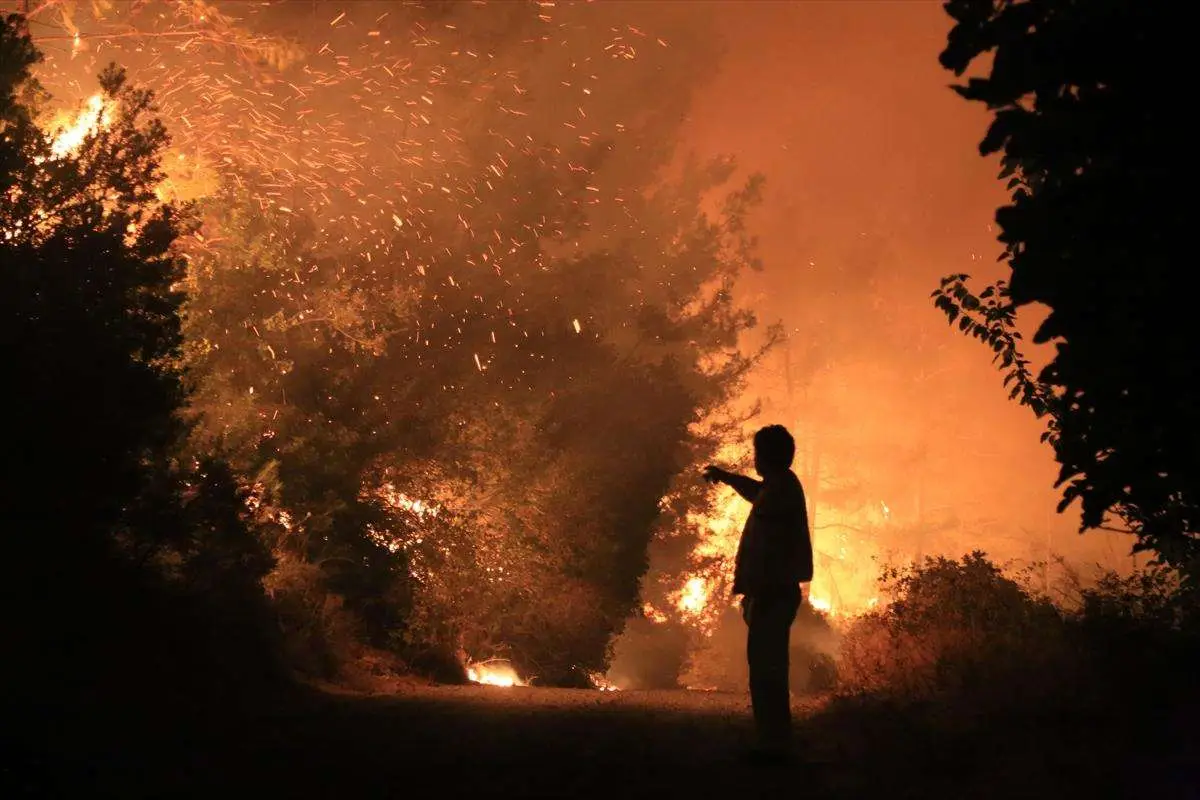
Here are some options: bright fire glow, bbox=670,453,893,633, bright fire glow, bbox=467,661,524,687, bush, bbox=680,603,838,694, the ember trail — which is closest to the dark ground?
the ember trail

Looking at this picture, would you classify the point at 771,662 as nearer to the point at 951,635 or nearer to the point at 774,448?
the point at 774,448

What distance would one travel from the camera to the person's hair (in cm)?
692

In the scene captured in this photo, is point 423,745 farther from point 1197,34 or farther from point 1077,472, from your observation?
point 1197,34

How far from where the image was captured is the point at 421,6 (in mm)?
21297

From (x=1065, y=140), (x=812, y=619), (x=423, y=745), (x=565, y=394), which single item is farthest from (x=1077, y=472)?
(x=812, y=619)

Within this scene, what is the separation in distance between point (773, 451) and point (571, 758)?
249cm

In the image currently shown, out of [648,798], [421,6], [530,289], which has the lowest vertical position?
[648,798]

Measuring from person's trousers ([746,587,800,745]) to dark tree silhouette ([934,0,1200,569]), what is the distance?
2615 millimetres

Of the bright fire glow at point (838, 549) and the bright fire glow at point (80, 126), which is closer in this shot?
the bright fire glow at point (80, 126)

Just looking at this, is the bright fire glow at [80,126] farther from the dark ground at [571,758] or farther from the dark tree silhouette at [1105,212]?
the dark tree silhouette at [1105,212]

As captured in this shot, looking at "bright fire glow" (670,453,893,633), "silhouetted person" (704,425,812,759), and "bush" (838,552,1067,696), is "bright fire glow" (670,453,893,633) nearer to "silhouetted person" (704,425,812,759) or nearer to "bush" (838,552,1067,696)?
"bush" (838,552,1067,696)

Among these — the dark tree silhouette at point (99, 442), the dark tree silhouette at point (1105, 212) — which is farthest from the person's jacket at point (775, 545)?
the dark tree silhouette at point (99, 442)

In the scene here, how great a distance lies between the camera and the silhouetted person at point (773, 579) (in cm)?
649

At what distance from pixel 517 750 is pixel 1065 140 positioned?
485 centimetres
